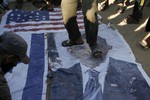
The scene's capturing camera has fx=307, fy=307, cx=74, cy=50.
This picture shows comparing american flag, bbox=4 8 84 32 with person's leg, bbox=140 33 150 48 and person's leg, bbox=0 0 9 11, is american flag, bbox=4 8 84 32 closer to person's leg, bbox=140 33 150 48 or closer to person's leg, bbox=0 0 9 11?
person's leg, bbox=0 0 9 11

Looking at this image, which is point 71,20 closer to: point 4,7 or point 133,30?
point 133,30

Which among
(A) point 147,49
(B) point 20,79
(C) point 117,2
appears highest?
(B) point 20,79

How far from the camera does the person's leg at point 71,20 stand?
3723 mm

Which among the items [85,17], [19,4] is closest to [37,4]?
[19,4]

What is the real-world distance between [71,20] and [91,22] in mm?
299

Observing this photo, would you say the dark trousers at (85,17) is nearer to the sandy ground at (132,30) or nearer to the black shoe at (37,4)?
the sandy ground at (132,30)

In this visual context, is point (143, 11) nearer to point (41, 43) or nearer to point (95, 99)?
point (41, 43)

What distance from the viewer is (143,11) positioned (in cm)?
541

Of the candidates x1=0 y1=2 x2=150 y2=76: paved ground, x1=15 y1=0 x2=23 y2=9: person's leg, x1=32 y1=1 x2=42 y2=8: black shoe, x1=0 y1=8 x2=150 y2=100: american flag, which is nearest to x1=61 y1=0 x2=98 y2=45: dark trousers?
x1=0 y1=8 x2=150 y2=100: american flag

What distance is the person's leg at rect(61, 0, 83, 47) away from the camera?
3.72 m

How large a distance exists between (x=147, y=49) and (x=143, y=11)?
1.57m

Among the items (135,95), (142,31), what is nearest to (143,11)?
(142,31)

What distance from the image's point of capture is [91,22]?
11.9 ft

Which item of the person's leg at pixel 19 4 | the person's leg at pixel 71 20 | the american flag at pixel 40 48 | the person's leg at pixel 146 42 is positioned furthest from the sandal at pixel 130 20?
the person's leg at pixel 19 4
